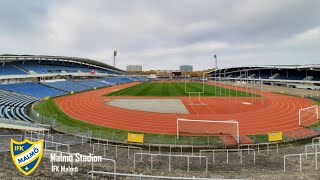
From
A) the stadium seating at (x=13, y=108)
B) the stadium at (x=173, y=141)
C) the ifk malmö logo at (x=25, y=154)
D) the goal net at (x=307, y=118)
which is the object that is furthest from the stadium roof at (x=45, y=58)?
the goal net at (x=307, y=118)

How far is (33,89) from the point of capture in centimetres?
4562

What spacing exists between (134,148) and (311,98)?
4159 centimetres

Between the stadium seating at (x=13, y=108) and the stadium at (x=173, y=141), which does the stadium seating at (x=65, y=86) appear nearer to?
the stadium seating at (x=13, y=108)

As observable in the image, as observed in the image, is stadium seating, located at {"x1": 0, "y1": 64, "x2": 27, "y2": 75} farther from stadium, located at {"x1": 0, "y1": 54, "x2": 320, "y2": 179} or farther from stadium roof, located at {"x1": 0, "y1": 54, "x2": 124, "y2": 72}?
stadium, located at {"x1": 0, "y1": 54, "x2": 320, "y2": 179}

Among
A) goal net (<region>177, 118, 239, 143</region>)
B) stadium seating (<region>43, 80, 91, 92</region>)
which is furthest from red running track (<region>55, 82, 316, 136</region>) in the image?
stadium seating (<region>43, 80, 91, 92</region>)

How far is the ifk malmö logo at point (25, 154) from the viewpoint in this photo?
30.0ft

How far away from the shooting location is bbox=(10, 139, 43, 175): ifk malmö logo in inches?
360

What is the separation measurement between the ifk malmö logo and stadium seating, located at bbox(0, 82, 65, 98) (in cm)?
3703

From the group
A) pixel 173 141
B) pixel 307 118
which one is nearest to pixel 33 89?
pixel 173 141

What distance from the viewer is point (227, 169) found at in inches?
460

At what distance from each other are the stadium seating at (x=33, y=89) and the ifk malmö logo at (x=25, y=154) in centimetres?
3703

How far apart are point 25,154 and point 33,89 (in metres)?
41.4

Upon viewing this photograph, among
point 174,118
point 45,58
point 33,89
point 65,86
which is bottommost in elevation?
point 174,118

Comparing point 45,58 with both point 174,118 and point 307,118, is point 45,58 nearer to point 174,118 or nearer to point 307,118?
point 174,118
